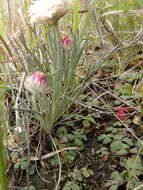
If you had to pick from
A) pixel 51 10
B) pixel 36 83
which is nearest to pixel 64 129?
pixel 36 83

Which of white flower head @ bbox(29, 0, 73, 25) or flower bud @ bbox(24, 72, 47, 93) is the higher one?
white flower head @ bbox(29, 0, 73, 25)

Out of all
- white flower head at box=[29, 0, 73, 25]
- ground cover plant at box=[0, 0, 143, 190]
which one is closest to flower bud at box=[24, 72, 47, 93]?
ground cover plant at box=[0, 0, 143, 190]

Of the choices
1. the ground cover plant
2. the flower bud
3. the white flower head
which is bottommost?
the ground cover plant

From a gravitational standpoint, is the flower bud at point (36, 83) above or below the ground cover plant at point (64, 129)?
above

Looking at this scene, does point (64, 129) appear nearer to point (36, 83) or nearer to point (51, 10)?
point (36, 83)

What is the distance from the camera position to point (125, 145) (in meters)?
0.87

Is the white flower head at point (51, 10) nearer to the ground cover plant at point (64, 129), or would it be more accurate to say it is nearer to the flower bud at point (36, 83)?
the ground cover plant at point (64, 129)

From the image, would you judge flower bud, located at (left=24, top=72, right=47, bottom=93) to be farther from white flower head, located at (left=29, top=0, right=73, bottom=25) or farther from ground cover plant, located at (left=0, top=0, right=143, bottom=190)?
white flower head, located at (left=29, top=0, right=73, bottom=25)

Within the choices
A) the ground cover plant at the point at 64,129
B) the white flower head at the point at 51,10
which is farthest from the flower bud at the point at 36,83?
the white flower head at the point at 51,10

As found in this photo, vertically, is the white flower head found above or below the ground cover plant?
above

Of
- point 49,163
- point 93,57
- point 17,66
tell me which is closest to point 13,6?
point 17,66

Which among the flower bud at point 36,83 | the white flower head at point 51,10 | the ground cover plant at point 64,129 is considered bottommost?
the ground cover plant at point 64,129

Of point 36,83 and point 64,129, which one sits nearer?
point 36,83

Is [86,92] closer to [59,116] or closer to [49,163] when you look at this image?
[59,116]
